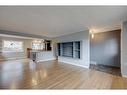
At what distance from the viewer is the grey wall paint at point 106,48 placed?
15.9ft

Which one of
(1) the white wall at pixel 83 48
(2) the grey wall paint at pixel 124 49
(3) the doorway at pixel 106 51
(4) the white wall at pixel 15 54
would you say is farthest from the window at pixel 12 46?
(2) the grey wall paint at pixel 124 49

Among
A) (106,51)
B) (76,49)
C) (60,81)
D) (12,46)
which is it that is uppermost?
(12,46)

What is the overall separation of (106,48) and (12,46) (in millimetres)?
9023

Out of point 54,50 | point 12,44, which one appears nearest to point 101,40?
point 54,50

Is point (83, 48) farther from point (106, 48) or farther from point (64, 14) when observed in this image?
point (64, 14)

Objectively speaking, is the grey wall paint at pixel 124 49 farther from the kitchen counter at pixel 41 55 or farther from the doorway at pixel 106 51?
the kitchen counter at pixel 41 55

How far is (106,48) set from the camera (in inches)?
207

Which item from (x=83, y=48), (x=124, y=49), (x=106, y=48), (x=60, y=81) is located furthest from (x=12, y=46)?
(x=124, y=49)

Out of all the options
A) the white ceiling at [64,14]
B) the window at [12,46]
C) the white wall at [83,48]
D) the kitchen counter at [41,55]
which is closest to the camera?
the white ceiling at [64,14]

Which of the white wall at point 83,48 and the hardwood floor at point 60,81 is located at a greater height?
the white wall at point 83,48

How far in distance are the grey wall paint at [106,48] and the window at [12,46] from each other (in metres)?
7.83
